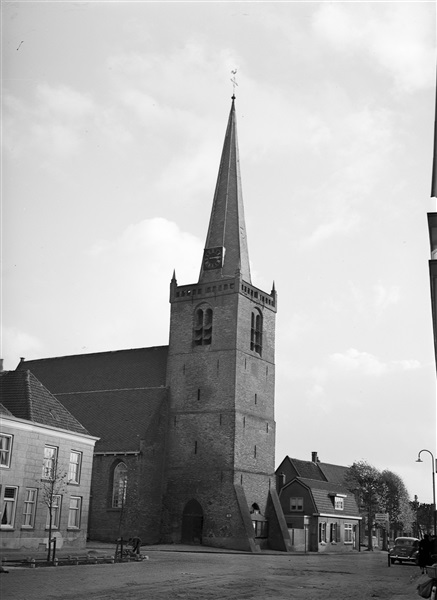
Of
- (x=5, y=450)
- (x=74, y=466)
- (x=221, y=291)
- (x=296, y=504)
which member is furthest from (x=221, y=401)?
(x=5, y=450)

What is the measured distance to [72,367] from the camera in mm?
60438

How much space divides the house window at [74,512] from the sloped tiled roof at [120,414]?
15.7 m

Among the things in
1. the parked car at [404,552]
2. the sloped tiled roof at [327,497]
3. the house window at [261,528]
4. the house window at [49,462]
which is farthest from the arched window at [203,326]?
the house window at [49,462]

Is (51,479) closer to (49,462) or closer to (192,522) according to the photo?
(49,462)

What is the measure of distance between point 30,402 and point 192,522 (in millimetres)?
21915

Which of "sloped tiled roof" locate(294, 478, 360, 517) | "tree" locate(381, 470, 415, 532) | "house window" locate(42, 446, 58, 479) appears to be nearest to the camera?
"house window" locate(42, 446, 58, 479)

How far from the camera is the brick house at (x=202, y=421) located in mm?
47594

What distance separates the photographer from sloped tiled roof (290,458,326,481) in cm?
7150

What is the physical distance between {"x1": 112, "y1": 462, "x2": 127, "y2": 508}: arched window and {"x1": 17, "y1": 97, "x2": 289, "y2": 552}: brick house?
2.7 inches

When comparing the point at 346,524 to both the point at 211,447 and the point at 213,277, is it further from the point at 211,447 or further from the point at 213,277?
the point at 213,277

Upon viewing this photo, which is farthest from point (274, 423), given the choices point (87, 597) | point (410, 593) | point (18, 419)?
point (87, 597)

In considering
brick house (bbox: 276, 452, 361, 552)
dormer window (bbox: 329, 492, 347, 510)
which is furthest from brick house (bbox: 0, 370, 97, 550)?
dormer window (bbox: 329, 492, 347, 510)

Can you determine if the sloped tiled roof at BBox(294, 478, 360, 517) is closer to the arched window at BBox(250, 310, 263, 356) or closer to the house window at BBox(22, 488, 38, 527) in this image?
the arched window at BBox(250, 310, 263, 356)

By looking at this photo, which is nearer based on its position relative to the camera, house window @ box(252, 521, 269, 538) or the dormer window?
house window @ box(252, 521, 269, 538)
